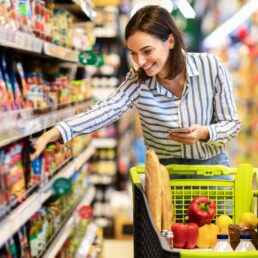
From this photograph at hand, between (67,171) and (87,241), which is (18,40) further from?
(87,241)

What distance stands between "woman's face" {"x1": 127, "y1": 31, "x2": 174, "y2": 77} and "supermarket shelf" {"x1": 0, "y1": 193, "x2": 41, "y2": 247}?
83 centimetres

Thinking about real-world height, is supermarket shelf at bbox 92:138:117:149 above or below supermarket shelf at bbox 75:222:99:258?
above

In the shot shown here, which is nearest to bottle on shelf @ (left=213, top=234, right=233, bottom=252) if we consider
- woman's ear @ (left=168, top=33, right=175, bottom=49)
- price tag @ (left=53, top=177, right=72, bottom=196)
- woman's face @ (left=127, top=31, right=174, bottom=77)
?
woman's face @ (left=127, top=31, right=174, bottom=77)

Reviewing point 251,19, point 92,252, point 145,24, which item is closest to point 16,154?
point 145,24

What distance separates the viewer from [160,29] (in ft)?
8.34

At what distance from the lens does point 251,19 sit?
933cm

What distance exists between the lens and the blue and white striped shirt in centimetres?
261

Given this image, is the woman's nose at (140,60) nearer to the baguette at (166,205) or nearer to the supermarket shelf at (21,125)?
the baguette at (166,205)

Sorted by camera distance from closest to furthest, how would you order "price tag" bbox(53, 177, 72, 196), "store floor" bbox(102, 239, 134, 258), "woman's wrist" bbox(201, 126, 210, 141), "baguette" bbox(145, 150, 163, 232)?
"baguette" bbox(145, 150, 163, 232), "woman's wrist" bbox(201, 126, 210, 141), "price tag" bbox(53, 177, 72, 196), "store floor" bbox(102, 239, 134, 258)

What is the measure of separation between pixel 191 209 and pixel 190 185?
0.47 feet

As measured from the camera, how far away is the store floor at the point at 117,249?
584 centimetres

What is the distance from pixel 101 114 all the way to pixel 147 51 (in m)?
0.33

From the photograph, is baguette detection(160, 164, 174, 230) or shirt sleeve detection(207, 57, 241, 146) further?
shirt sleeve detection(207, 57, 241, 146)

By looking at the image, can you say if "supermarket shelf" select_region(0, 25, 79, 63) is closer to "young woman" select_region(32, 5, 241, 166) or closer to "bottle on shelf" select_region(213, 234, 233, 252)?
"young woman" select_region(32, 5, 241, 166)
